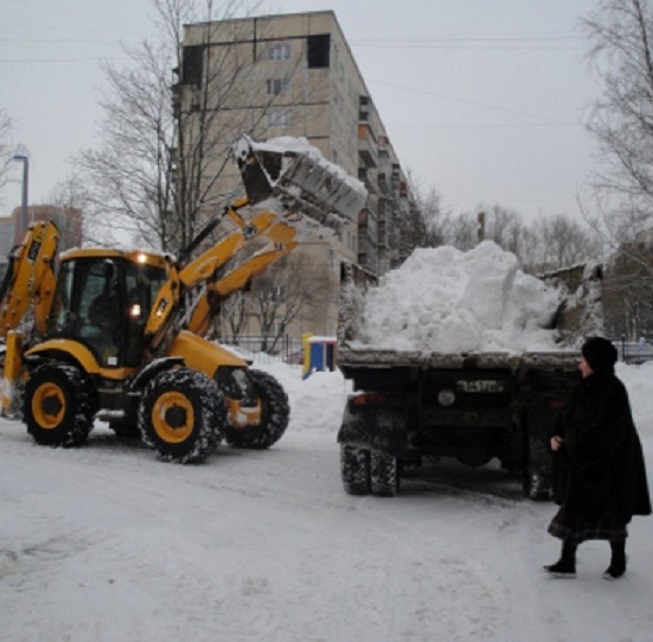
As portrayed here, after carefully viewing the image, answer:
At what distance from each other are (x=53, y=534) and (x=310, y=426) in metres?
8.01

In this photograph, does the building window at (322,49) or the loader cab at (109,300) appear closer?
the loader cab at (109,300)

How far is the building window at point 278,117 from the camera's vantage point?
778 inches

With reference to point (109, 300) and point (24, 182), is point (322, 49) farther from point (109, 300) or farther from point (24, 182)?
point (109, 300)

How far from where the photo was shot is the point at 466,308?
7465 mm

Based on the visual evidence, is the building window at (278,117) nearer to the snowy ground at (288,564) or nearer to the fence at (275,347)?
the fence at (275,347)

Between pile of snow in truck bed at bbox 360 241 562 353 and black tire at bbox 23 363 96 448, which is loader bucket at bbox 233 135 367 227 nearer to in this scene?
pile of snow in truck bed at bbox 360 241 562 353

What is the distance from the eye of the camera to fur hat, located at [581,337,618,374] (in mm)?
4883

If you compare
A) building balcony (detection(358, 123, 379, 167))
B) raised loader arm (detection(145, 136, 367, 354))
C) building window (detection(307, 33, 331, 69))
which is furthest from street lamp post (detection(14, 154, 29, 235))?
building balcony (detection(358, 123, 379, 167))

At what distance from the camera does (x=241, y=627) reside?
13.2 feet

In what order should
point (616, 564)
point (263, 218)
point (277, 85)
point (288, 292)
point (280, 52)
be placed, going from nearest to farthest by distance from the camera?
point (616, 564), point (263, 218), point (277, 85), point (280, 52), point (288, 292)

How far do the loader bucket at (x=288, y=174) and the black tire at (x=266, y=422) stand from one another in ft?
8.89

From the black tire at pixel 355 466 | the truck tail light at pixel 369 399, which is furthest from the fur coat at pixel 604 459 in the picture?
the black tire at pixel 355 466

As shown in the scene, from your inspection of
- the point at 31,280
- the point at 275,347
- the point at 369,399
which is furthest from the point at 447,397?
the point at 275,347

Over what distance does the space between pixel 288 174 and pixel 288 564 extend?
208 inches
